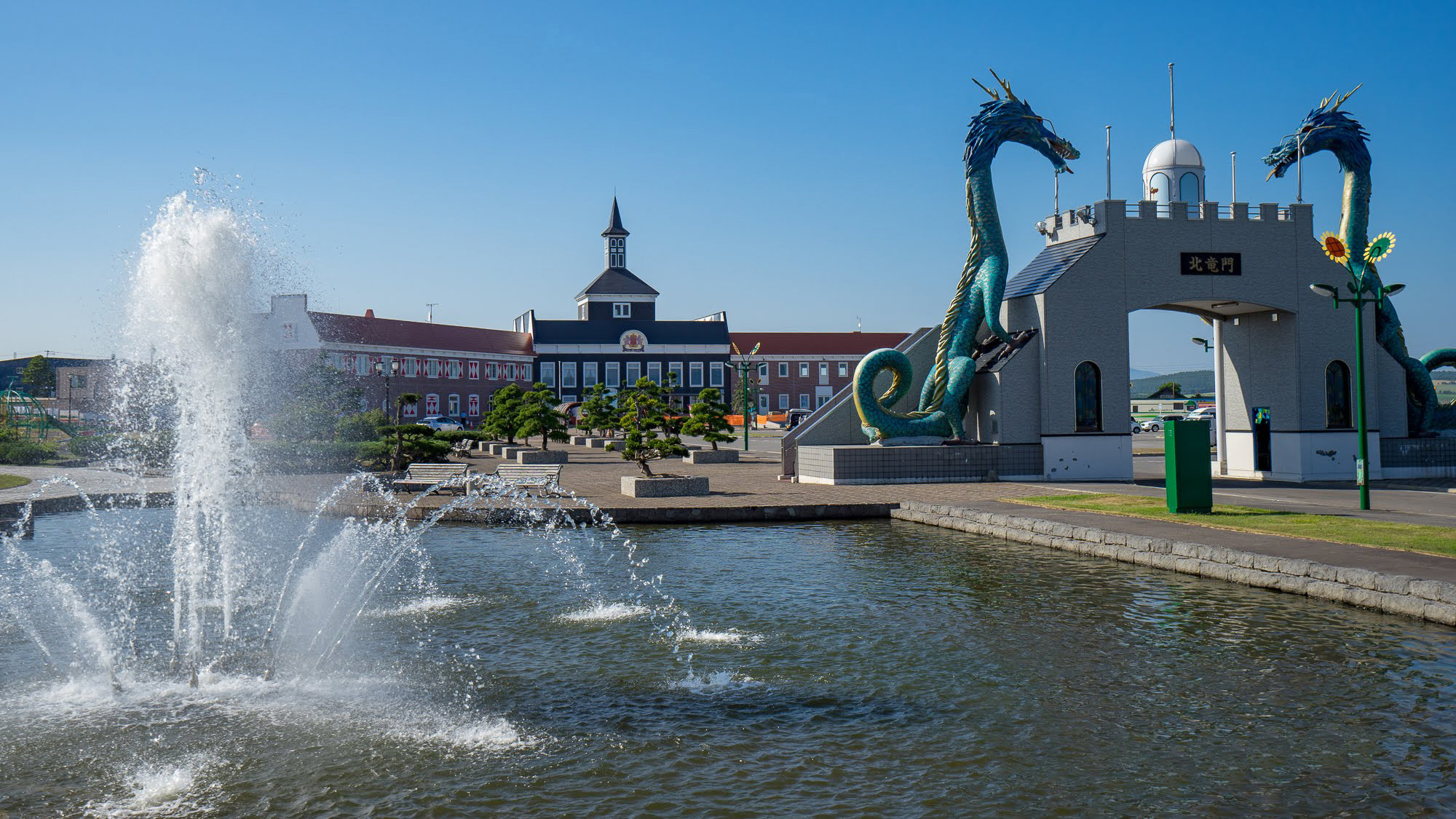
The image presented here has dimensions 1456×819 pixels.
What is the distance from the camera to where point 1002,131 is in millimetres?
27516

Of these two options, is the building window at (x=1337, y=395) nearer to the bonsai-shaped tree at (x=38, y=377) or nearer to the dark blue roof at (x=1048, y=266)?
the dark blue roof at (x=1048, y=266)

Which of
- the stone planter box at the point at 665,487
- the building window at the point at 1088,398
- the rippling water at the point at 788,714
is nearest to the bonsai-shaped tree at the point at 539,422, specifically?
the stone planter box at the point at 665,487

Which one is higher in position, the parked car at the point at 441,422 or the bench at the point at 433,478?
the parked car at the point at 441,422

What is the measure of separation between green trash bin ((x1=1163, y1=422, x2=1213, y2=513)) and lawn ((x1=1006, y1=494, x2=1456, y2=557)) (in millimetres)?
215

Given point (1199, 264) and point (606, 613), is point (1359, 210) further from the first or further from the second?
point (606, 613)

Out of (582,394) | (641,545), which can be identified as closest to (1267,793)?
(641,545)

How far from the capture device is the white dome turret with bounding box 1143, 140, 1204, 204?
31.0 metres

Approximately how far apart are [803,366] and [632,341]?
1720 cm

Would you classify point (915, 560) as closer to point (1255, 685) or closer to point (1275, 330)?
point (1255, 685)

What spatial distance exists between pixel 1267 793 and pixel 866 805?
239cm

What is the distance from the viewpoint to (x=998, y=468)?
2712cm

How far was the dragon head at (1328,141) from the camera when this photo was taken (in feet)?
93.3

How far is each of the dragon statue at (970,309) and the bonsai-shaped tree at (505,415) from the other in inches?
802

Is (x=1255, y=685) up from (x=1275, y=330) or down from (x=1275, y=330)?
down
